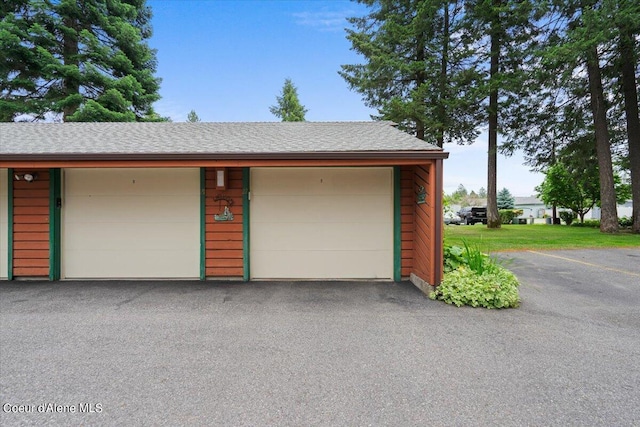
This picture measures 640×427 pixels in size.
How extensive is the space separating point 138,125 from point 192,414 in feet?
21.7

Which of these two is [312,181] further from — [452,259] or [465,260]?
[465,260]

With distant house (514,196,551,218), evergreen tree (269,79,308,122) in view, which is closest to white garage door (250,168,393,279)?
evergreen tree (269,79,308,122)

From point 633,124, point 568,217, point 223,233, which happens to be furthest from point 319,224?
point 568,217

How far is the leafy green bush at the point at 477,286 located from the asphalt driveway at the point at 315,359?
0.18m

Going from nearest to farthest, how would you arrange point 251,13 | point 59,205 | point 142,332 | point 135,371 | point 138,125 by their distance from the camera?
1. point 135,371
2. point 142,332
3. point 59,205
4. point 138,125
5. point 251,13

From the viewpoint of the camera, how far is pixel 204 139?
5281 millimetres

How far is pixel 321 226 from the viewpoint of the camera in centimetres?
522

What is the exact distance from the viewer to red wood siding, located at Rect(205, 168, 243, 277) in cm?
517

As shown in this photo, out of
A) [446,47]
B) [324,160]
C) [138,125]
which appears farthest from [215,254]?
[446,47]

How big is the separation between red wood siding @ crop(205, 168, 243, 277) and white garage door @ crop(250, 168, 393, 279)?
24 cm

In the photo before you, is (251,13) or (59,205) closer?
(59,205)

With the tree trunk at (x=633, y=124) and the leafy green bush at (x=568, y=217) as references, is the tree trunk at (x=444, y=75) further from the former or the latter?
the leafy green bush at (x=568, y=217)

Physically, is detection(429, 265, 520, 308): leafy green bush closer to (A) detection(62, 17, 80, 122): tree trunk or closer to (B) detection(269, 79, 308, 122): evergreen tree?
(A) detection(62, 17, 80, 122): tree trunk

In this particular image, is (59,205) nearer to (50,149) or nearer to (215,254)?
(50,149)
